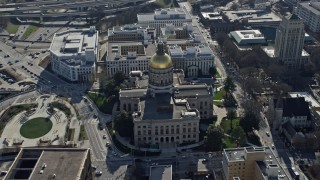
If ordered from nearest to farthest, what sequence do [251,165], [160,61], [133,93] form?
1. [251,165]
2. [160,61]
3. [133,93]

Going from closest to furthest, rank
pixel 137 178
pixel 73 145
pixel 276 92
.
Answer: pixel 137 178
pixel 73 145
pixel 276 92

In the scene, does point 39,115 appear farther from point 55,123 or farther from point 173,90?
point 173,90

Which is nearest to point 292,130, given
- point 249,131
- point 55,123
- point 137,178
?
point 249,131

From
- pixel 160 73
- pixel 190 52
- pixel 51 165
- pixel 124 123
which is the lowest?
pixel 124 123

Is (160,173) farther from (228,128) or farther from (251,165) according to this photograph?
(228,128)

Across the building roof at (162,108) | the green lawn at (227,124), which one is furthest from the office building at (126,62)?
the green lawn at (227,124)

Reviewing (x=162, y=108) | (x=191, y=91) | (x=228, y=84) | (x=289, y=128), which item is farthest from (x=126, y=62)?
(x=289, y=128)
